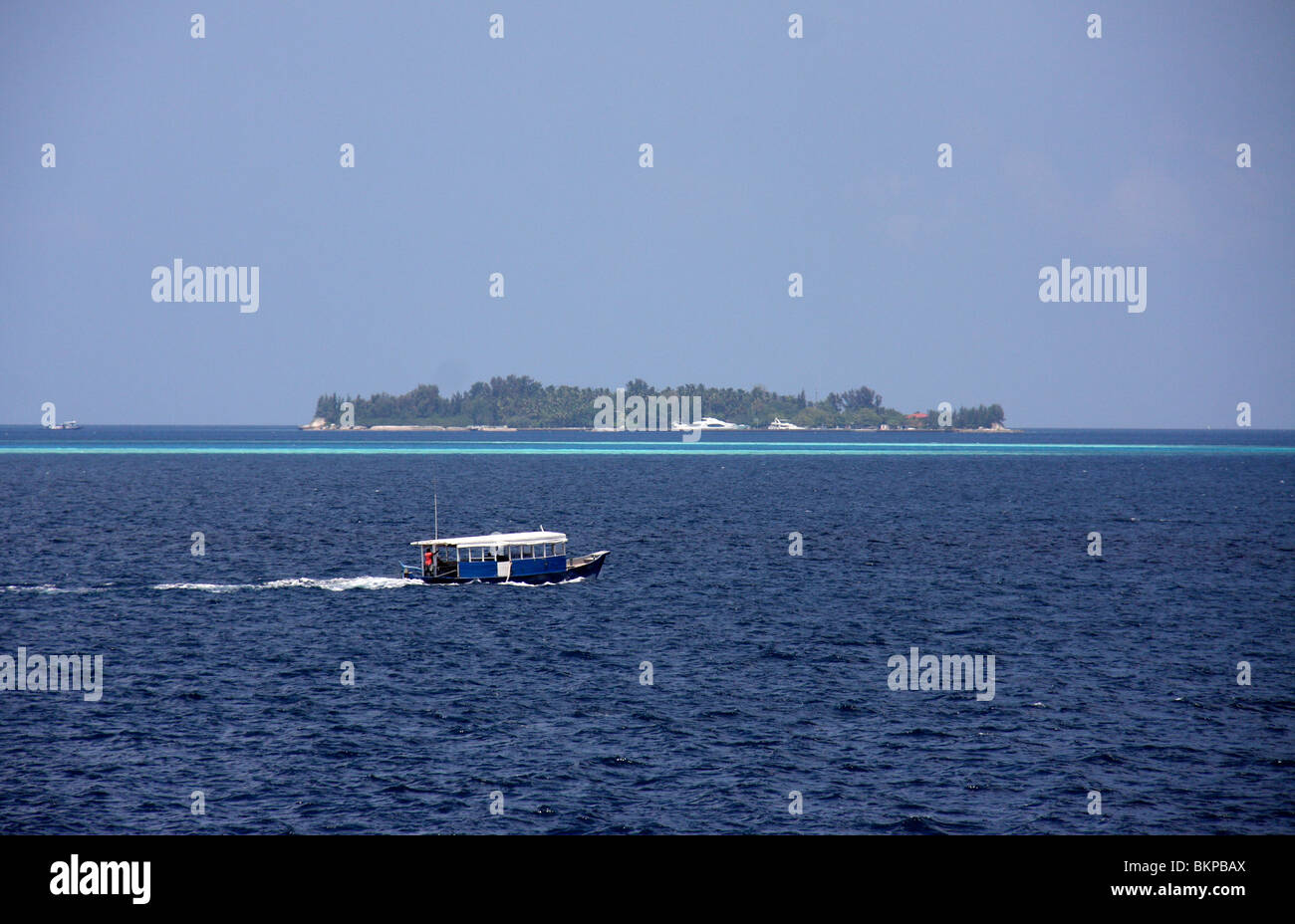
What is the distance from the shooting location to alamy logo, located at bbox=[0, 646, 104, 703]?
43.2 m

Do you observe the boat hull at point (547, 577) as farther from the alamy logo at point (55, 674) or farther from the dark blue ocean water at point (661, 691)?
the alamy logo at point (55, 674)

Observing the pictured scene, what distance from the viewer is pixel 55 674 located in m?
45.1

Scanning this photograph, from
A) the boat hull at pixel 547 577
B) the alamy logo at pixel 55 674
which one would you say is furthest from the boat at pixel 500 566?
the alamy logo at pixel 55 674

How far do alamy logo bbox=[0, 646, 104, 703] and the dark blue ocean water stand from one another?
0.80m

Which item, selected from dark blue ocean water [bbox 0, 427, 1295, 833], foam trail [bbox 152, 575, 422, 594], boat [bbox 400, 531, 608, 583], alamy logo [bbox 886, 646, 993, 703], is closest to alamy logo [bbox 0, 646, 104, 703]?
dark blue ocean water [bbox 0, 427, 1295, 833]
